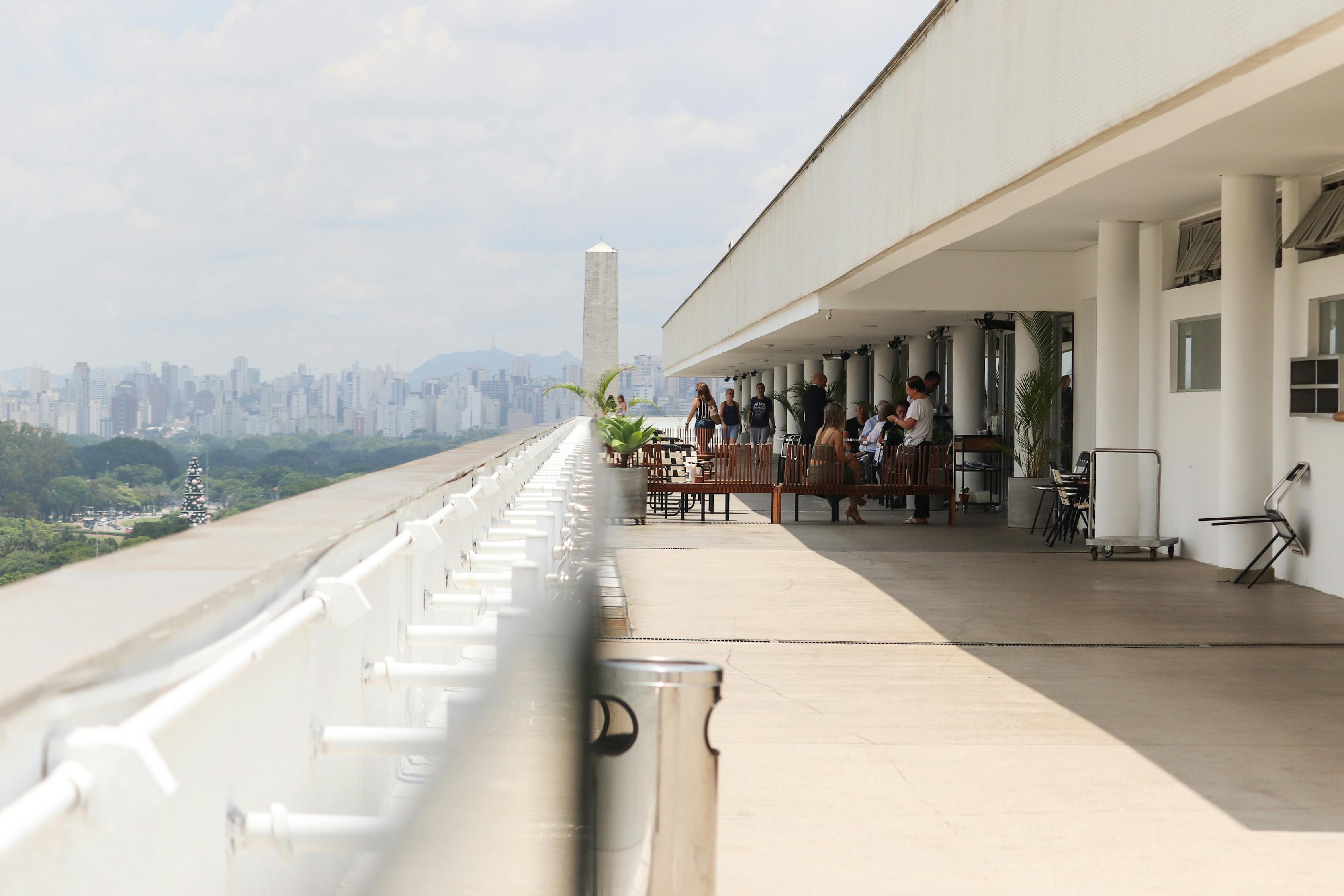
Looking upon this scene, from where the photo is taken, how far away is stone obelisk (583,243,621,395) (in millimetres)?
57688

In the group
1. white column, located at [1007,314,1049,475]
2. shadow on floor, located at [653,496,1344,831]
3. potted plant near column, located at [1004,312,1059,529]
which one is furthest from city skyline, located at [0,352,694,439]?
A: white column, located at [1007,314,1049,475]

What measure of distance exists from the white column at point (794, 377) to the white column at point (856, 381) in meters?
4.68

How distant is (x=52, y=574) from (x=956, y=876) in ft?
9.44

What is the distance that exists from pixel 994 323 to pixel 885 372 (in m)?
7.04

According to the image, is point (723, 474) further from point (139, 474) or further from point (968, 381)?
point (139, 474)

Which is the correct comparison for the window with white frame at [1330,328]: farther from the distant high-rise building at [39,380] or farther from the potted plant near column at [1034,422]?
the distant high-rise building at [39,380]

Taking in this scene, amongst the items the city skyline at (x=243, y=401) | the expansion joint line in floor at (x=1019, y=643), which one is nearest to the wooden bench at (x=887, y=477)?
the city skyline at (x=243, y=401)

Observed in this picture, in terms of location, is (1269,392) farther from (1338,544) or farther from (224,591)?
(224,591)

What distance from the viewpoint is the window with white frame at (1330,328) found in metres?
9.16

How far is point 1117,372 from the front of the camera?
1214 centimetres

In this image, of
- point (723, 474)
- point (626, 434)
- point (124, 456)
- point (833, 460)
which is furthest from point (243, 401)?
point (626, 434)

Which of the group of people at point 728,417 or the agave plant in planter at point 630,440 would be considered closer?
the agave plant in planter at point 630,440

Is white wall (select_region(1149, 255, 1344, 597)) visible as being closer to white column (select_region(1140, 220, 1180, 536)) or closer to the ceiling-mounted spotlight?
white column (select_region(1140, 220, 1180, 536))

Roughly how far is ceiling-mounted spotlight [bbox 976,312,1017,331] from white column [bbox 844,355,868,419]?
9.35 meters
